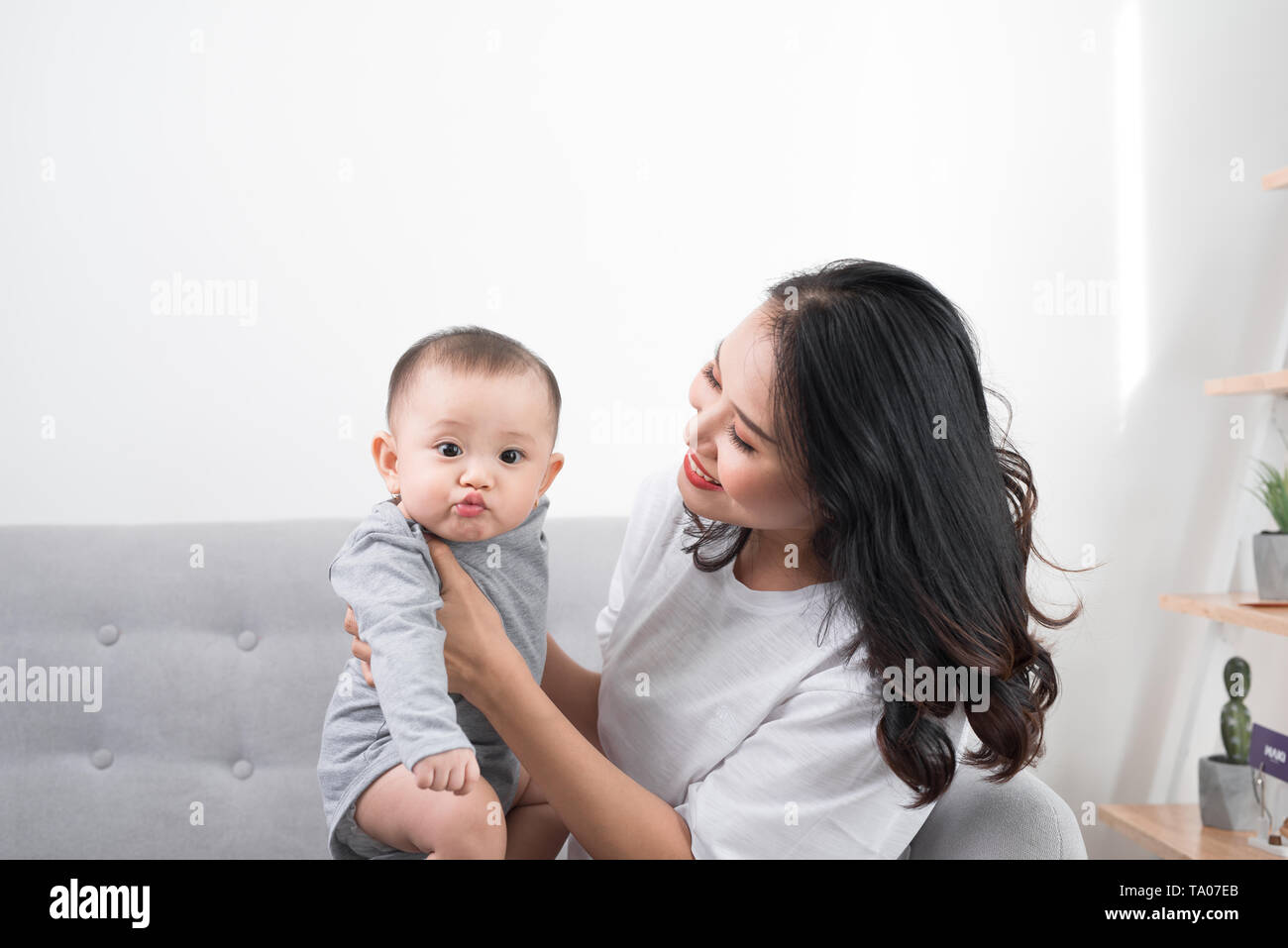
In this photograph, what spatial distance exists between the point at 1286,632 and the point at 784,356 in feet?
4.40

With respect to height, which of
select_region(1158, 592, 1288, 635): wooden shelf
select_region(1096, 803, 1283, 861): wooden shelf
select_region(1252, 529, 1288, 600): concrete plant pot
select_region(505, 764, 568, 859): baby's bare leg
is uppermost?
select_region(1252, 529, 1288, 600): concrete plant pot

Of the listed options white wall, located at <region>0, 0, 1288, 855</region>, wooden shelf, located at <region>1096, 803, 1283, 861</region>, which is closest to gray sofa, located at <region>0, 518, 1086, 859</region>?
white wall, located at <region>0, 0, 1288, 855</region>

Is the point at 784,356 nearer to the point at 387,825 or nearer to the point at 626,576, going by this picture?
the point at 626,576

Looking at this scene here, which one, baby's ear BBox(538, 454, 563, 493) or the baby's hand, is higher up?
baby's ear BBox(538, 454, 563, 493)

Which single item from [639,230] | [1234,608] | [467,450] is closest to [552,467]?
[467,450]

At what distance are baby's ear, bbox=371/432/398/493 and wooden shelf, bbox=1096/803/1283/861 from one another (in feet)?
5.53

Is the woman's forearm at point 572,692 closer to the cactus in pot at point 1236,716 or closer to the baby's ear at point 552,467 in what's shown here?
the baby's ear at point 552,467

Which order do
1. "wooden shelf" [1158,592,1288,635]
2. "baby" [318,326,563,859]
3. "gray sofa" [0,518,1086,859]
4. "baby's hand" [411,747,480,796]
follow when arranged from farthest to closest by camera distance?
1. "wooden shelf" [1158,592,1288,635]
2. "gray sofa" [0,518,1086,859]
3. "baby" [318,326,563,859]
4. "baby's hand" [411,747,480,796]

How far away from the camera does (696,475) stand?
3.84 feet

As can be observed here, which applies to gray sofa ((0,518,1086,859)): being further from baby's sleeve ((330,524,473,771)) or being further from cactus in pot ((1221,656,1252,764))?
cactus in pot ((1221,656,1252,764))

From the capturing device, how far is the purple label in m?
1.96

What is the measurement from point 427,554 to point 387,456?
14 cm

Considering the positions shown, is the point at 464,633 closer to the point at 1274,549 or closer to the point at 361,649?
the point at 361,649

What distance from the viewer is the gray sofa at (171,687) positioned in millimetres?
1731
